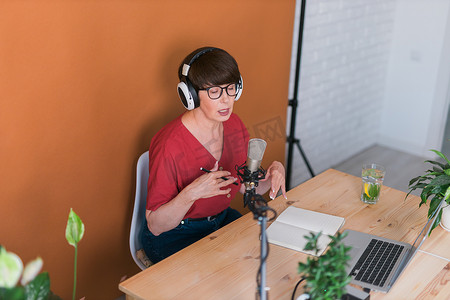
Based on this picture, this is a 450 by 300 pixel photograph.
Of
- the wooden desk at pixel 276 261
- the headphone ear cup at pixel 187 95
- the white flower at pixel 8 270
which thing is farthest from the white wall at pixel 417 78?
the white flower at pixel 8 270

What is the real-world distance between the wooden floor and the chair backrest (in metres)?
2.17

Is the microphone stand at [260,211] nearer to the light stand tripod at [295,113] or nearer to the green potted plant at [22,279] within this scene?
the green potted plant at [22,279]

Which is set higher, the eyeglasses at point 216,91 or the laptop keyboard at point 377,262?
the eyeglasses at point 216,91

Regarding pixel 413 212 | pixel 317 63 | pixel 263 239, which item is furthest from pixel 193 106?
pixel 317 63

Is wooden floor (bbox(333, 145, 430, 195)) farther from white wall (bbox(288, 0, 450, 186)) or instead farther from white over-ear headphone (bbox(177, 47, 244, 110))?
white over-ear headphone (bbox(177, 47, 244, 110))

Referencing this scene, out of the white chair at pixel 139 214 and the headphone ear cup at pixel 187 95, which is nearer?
the headphone ear cup at pixel 187 95

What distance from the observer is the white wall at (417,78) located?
12.3ft

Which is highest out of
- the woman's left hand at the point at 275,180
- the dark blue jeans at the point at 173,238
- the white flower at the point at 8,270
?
the white flower at the point at 8,270

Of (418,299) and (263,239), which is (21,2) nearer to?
(263,239)

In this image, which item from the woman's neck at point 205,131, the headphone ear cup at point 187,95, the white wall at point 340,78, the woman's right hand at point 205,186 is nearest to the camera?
the woman's right hand at point 205,186

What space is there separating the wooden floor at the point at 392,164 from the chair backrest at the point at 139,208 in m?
2.17

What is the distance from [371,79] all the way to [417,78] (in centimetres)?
36

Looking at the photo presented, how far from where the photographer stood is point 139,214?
1.95 metres

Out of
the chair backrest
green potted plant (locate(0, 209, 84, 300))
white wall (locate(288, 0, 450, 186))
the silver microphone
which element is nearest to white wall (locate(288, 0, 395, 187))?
white wall (locate(288, 0, 450, 186))
